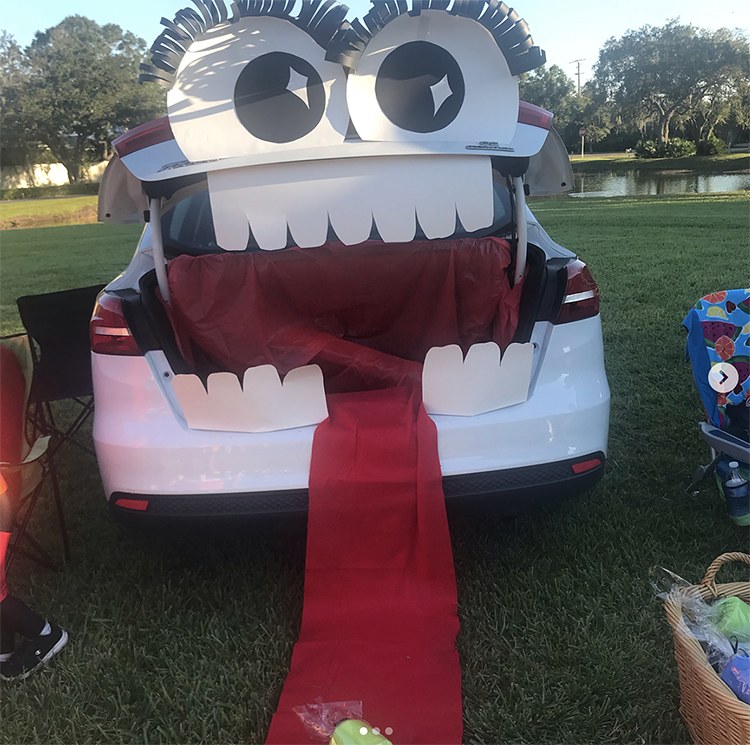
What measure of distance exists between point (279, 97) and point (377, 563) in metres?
1.45

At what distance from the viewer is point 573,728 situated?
5.37ft

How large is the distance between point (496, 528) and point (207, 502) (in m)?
1.15

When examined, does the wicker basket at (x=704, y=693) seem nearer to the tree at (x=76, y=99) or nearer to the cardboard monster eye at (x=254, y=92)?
the cardboard monster eye at (x=254, y=92)

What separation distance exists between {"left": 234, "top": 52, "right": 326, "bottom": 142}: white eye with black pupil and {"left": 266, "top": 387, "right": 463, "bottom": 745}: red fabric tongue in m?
0.89

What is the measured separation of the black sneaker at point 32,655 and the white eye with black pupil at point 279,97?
5.35 feet

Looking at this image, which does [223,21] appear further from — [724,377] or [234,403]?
[724,377]

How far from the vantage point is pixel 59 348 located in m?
2.74

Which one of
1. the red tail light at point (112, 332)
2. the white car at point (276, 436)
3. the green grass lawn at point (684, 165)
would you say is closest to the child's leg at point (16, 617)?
the white car at point (276, 436)

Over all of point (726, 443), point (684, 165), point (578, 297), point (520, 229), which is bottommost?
point (726, 443)

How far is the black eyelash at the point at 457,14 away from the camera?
1.87 metres

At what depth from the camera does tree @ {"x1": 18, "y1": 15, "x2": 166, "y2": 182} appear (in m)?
46.0

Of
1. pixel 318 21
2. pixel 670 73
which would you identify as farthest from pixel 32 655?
pixel 670 73

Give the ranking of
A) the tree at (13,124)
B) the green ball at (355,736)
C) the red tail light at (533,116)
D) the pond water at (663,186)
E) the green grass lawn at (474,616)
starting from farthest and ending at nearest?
the tree at (13,124), the pond water at (663,186), the red tail light at (533,116), the green grass lawn at (474,616), the green ball at (355,736)

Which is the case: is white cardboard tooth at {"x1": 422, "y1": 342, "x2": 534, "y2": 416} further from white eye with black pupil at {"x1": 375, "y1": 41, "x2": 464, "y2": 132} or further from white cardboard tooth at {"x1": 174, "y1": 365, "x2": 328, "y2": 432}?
white eye with black pupil at {"x1": 375, "y1": 41, "x2": 464, "y2": 132}
